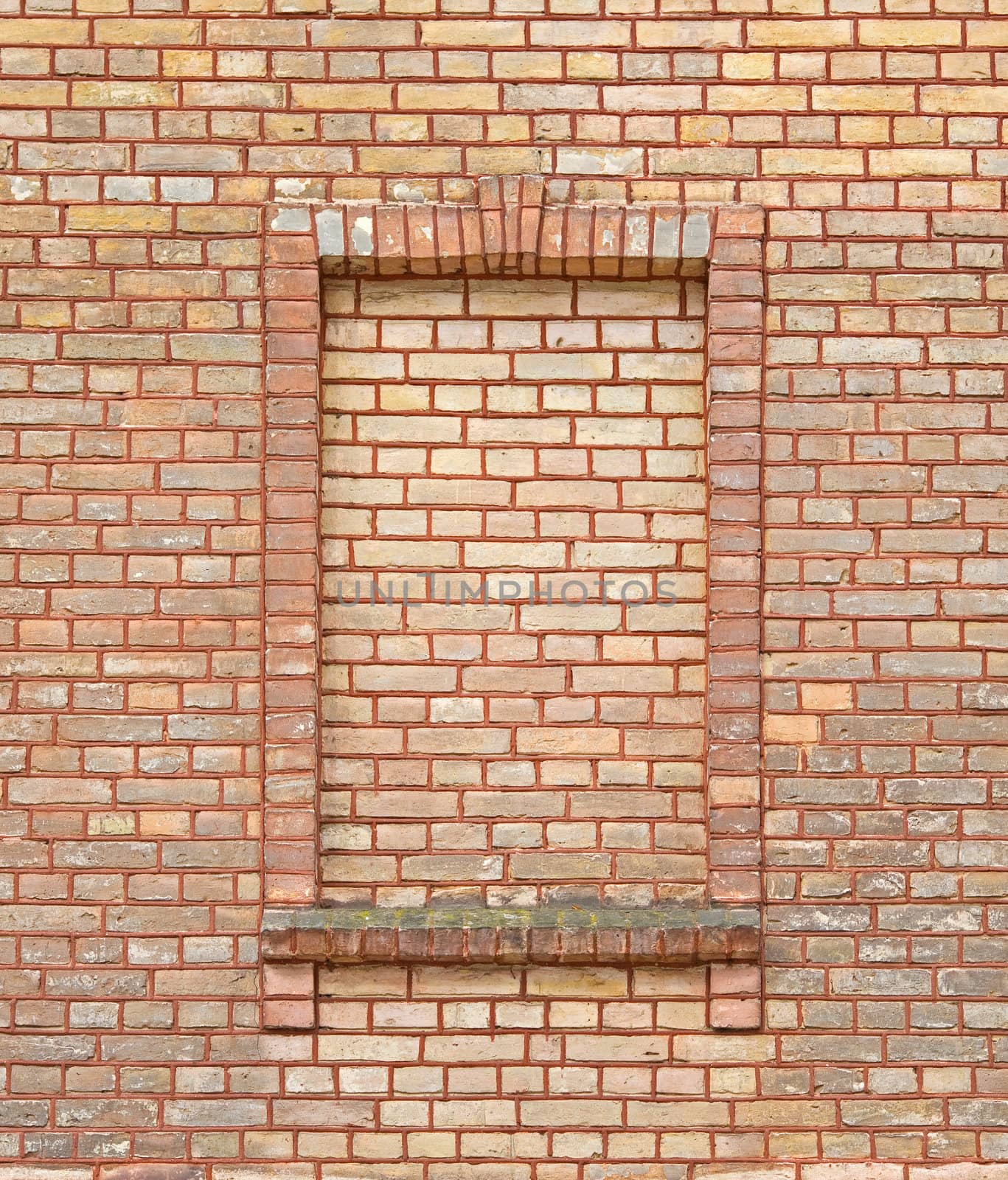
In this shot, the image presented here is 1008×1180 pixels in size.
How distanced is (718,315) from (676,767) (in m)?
1.32

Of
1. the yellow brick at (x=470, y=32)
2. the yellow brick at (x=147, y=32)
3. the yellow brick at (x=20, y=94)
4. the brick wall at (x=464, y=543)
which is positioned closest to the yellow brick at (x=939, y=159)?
the brick wall at (x=464, y=543)

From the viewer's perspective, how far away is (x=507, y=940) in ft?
12.4

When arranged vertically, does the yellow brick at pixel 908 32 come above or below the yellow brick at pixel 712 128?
above

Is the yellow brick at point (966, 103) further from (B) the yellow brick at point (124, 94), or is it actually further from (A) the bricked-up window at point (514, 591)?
(B) the yellow brick at point (124, 94)

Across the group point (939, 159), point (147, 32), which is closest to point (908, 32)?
point (939, 159)

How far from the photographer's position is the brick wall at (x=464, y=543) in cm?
382

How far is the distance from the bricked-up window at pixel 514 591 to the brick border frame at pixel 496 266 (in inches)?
4.1

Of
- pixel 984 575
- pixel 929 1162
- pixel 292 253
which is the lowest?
pixel 929 1162

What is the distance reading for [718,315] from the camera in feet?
13.0

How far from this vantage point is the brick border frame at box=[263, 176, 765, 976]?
12.6 ft

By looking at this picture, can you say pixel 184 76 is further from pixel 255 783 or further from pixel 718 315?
pixel 255 783

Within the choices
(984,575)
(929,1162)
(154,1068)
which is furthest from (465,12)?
(929,1162)

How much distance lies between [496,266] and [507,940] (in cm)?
194

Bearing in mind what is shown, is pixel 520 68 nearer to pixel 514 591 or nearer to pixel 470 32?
pixel 470 32
